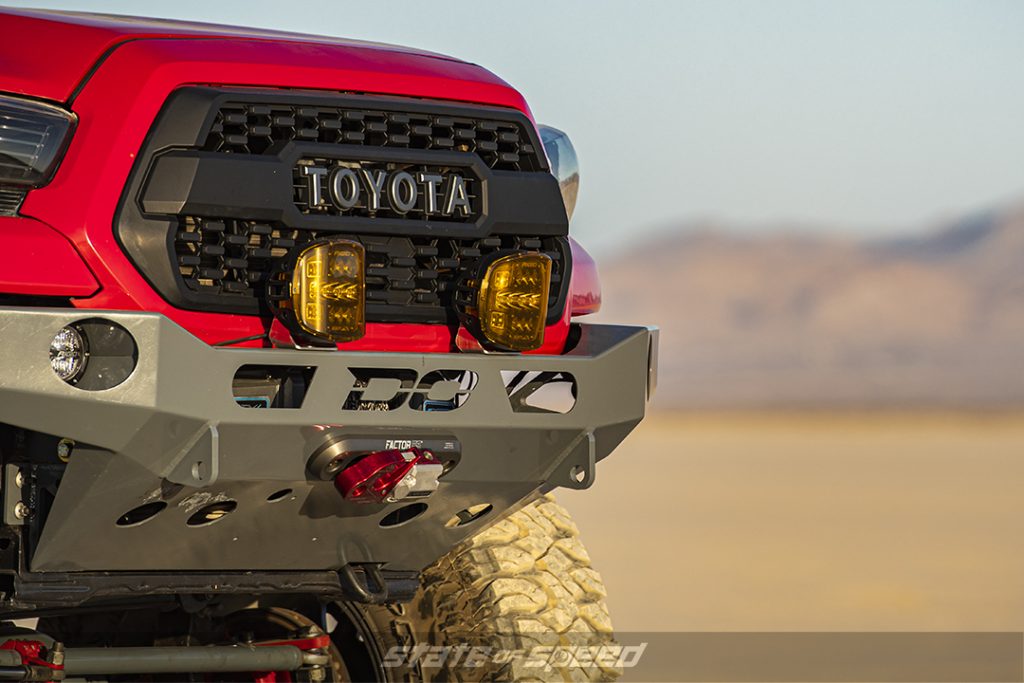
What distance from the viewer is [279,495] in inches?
188

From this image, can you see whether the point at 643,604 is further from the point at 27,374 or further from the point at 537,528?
the point at 27,374

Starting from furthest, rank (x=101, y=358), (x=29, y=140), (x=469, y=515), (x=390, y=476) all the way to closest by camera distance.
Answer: (x=469, y=515) → (x=390, y=476) → (x=29, y=140) → (x=101, y=358)

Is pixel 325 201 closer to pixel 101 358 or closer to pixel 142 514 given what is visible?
pixel 101 358

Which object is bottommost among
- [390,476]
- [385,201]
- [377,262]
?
[390,476]

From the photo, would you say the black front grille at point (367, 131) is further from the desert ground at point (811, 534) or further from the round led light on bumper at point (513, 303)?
the desert ground at point (811, 534)

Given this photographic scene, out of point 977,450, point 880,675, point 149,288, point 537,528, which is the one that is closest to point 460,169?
point 149,288

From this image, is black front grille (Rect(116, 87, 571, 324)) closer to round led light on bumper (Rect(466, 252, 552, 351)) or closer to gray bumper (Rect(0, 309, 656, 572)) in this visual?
→ round led light on bumper (Rect(466, 252, 552, 351))

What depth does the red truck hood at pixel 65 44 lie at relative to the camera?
4.50 meters

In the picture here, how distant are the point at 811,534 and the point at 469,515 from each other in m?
12.4

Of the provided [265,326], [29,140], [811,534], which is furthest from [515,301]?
[811,534]

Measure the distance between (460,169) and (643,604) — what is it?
8328mm

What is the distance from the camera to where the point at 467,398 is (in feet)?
15.7

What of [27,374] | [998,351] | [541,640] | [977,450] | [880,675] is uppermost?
[27,374]

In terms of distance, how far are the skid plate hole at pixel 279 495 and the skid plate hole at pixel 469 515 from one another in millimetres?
614
